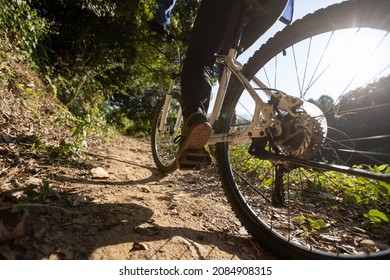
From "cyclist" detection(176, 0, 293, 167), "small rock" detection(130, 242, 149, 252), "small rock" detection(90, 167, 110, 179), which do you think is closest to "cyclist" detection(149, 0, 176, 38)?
"cyclist" detection(176, 0, 293, 167)

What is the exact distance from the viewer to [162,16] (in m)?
2.10

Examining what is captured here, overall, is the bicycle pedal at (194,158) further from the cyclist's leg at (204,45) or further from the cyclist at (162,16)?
the cyclist at (162,16)

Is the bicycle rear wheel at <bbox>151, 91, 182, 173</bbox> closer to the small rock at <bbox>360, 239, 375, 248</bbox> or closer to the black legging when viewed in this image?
the black legging

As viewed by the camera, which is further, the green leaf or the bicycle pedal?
the bicycle pedal

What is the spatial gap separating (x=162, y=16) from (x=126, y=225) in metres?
1.72

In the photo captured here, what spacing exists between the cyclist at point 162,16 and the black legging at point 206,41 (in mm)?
Answer: 523

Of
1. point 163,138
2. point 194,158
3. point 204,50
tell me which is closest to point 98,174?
point 194,158

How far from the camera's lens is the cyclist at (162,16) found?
202cm

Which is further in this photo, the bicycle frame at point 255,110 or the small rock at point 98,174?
the small rock at point 98,174

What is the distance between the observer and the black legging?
1565 mm

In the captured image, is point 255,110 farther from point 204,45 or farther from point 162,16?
point 162,16

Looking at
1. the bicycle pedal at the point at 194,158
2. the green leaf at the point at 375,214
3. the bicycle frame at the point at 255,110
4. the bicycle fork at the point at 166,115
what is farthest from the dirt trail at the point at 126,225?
the bicycle fork at the point at 166,115
